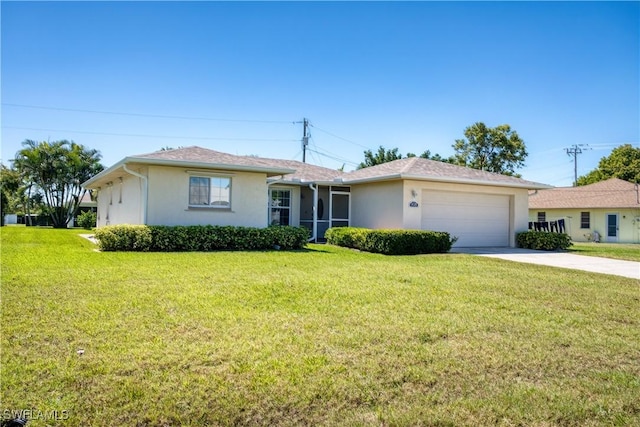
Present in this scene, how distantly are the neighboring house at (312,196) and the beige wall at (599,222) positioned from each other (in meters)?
12.2

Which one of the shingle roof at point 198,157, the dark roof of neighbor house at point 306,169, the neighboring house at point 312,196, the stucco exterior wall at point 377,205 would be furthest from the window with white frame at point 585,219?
the shingle roof at point 198,157

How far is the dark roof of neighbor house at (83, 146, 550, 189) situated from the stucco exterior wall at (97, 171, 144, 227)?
75 cm

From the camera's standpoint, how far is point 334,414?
113 inches

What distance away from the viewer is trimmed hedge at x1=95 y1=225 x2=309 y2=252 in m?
12.2

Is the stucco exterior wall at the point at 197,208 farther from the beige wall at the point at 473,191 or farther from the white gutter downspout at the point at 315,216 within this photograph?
the beige wall at the point at 473,191

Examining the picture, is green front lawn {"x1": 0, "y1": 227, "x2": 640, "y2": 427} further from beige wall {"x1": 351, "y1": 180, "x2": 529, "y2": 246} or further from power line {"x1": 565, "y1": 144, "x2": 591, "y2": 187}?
power line {"x1": 565, "y1": 144, "x2": 591, "y2": 187}

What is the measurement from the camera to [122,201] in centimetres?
1767

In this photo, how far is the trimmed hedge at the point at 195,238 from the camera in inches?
481

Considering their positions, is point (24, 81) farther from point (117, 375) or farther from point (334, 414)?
point (334, 414)

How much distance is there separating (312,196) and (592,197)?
813 inches

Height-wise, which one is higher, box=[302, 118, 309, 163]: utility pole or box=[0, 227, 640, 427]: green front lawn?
box=[302, 118, 309, 163]: utility pole

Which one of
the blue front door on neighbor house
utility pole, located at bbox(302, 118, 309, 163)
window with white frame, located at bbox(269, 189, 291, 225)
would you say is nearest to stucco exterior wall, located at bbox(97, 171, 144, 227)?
window with white frame, located at bbox(269, 189, 291, 225)

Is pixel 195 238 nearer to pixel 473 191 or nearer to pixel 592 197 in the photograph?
pixel 473 191

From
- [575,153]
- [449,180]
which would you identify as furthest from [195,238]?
[575,153]
